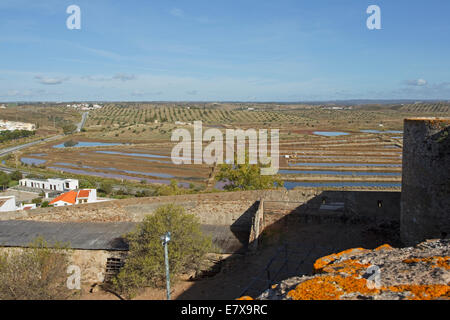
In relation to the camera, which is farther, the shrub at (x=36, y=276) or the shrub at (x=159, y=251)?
the shrub at (x=159, y=251)

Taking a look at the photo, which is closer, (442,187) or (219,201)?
(442,187)

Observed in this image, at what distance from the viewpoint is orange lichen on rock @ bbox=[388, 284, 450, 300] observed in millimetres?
3934

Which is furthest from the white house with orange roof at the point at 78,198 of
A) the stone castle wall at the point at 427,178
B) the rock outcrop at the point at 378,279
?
the rock outcrop at the point at 378,279

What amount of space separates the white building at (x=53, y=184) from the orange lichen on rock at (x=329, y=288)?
3648 centimetres

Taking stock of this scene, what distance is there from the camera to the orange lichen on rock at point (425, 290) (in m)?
3.93

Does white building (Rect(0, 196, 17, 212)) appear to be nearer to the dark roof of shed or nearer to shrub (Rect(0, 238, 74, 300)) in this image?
the dark roof of shed

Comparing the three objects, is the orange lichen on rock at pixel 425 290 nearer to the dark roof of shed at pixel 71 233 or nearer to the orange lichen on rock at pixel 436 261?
the orange lichen on rock at pixel 436 261

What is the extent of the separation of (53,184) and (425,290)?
130 feet

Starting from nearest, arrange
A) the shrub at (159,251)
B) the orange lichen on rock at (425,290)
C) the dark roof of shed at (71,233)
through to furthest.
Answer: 1. the orange lichen on rock at (425,290)
2. the shrub at (159,251)
3. the dark roof of shed at (71,233)

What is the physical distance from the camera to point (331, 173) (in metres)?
40.2

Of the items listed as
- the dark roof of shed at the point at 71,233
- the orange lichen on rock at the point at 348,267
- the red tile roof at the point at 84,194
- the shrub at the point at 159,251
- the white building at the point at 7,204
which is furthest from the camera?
the red tile roof at the point at 84,194
